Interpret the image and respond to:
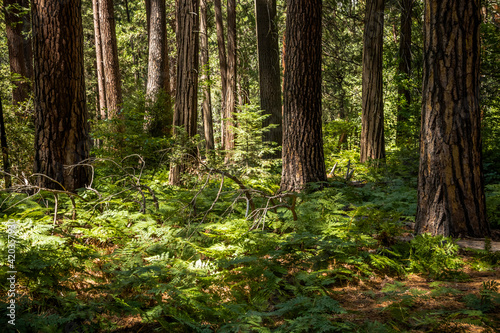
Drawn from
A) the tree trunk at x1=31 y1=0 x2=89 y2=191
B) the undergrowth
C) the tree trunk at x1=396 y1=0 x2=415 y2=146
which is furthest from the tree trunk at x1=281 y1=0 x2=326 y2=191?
the tree trunk at x1=396 y1=0 x2=415 y2=146

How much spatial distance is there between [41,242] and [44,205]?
2086mm

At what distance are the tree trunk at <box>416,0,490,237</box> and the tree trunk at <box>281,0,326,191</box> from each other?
2515 mm

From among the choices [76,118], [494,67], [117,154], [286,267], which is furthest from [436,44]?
[494,67]

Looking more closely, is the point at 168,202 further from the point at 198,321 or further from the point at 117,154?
the point at 117,154

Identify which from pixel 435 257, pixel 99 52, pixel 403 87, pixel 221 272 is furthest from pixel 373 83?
pixel 99 52

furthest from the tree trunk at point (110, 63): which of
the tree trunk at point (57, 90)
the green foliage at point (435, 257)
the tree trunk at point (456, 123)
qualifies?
the green foliage at point (435, 257)

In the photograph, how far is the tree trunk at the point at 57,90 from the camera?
5.23 meters

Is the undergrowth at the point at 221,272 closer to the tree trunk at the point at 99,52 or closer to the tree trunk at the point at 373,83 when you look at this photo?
the tree trunk at the point at 373,83

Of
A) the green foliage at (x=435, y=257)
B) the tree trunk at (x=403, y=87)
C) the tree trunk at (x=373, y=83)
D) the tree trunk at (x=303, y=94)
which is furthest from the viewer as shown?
the tree trunk at (x=403, y=87)

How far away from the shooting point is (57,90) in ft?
17.4

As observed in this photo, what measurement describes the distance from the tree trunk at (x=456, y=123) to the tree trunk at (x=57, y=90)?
524cm

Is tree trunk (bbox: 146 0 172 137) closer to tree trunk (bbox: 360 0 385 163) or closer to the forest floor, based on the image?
tree trunk (bbox: 360 0 385 163)

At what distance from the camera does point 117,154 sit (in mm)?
7688

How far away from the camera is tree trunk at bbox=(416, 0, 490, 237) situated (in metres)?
3.75
